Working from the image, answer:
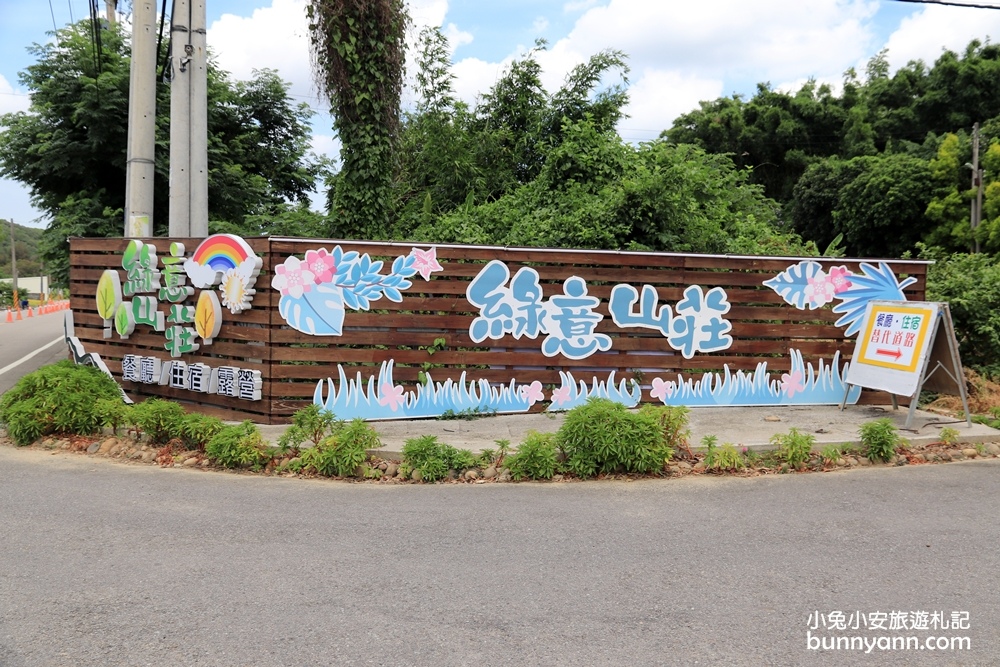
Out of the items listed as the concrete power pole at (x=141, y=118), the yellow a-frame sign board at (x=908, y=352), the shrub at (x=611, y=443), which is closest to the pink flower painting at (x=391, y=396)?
the shrub at (x=611, y=443)

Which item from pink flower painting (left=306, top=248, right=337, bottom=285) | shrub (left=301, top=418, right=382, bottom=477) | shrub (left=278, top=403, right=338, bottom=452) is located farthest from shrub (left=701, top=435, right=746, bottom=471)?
pink flower painting (left=306, top=248, right=337, bottom=285)

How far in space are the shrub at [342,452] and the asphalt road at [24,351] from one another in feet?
24.4

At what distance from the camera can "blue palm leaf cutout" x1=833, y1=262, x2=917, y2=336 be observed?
9.34 m

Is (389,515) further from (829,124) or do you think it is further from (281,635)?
(829,124)

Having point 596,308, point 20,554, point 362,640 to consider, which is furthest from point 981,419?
point 20,554

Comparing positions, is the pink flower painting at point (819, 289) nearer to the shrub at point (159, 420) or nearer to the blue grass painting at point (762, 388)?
the blue grass painting at point (762, 388)

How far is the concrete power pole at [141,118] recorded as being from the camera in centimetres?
1002

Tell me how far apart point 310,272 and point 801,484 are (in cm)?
552

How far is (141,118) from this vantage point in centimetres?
1003

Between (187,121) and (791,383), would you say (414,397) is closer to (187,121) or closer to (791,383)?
(791,383)

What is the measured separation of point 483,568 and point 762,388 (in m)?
5.90

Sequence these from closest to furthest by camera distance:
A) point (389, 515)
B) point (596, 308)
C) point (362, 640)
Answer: point (362, 640)
point (389, 515)
point (596, 308)

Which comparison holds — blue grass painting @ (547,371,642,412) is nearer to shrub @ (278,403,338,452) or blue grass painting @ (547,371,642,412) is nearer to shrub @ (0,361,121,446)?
shrub @ (278,403,338,452)

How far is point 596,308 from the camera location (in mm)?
8773
